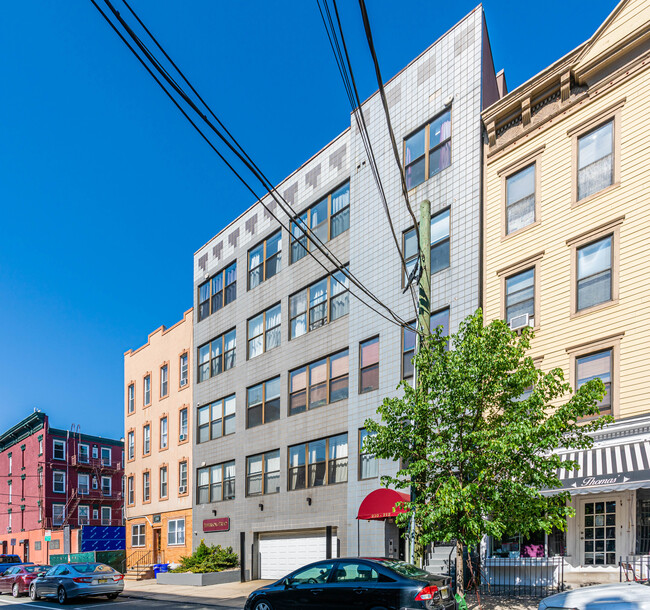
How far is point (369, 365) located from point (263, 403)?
7504 millimetres

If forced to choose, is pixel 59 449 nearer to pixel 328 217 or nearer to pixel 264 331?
pixel 264 331

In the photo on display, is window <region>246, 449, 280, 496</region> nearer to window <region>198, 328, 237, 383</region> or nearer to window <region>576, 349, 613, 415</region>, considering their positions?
window <region>198, 328, 237, 383</region>

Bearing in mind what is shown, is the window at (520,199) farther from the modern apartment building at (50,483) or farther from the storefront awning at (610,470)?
the modern apartment building at (50,483)

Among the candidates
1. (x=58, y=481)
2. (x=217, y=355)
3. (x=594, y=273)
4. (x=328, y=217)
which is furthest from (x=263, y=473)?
(x=58, y=481)

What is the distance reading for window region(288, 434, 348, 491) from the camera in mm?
24953

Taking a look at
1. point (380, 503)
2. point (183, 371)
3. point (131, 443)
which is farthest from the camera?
point (131, 443)

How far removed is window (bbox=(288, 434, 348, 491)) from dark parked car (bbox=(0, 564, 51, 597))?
32.5 feet

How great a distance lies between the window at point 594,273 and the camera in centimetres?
1764

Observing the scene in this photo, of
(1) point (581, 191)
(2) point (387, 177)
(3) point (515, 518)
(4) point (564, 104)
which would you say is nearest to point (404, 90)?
(2) point (387, 177)

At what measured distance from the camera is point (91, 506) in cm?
6153

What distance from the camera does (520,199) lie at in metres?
20.2

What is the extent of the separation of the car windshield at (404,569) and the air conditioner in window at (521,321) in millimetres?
8079

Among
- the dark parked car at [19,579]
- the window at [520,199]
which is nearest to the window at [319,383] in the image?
the window at [520,199]

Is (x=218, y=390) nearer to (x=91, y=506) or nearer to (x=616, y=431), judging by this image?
(x=616, y=431)
